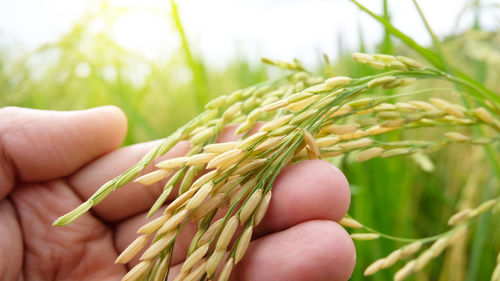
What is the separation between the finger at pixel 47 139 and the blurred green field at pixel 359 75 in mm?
319

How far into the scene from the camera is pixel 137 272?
22.7 inches

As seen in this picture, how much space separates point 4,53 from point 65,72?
0.97 metres

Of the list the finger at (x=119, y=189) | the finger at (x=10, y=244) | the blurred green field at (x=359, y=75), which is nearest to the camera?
the finger at (x=10, y=244)

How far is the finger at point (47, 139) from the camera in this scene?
91 cm

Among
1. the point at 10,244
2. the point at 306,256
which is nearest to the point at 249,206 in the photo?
the point at 306,256

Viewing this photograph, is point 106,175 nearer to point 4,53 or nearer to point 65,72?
point 65,72

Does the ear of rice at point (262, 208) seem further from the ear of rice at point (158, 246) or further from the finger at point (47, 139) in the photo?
the finger at point (47, 139)

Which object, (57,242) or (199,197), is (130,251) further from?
(57,242)

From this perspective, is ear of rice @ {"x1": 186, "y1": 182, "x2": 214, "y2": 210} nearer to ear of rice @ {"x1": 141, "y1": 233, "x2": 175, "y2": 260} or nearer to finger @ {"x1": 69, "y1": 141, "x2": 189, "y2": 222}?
ear of rice @ {"x1": 141, "y1": 233, "x2": 175, "y2": 260}

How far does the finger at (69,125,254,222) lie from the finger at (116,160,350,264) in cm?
37

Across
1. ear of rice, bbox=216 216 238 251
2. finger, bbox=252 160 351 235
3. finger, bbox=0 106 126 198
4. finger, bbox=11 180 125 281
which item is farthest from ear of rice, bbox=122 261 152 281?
finger, bbox=0 106 126 198

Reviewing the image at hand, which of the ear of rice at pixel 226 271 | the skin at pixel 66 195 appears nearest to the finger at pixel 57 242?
the skin at pixel 66 195

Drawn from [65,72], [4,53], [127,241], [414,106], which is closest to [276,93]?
[414,106]

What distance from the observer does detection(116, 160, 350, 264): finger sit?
67 cm
